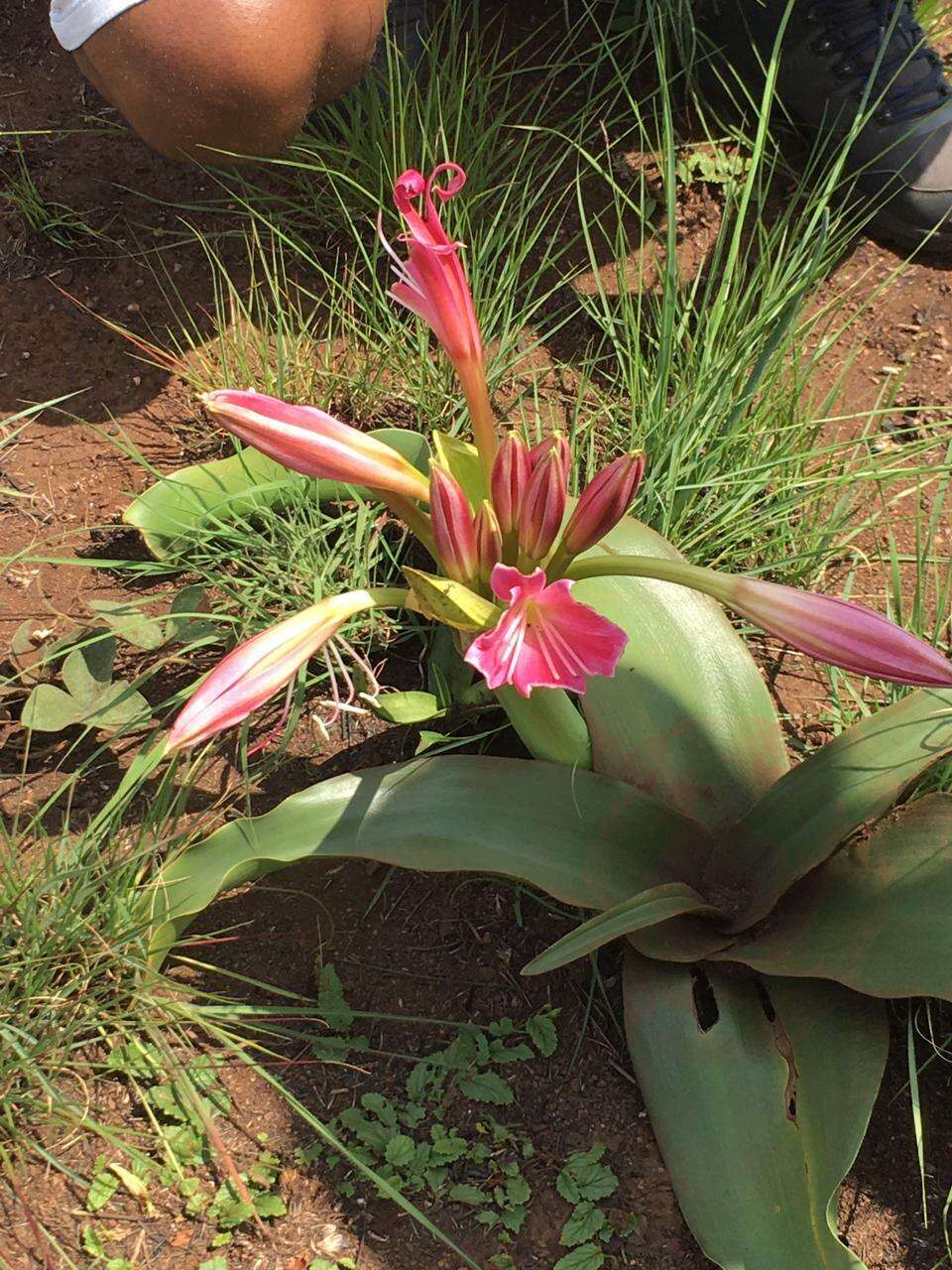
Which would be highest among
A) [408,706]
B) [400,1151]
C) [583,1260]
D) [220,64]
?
[220,64]

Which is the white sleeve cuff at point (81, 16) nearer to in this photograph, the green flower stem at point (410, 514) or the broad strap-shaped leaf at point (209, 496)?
the broad strap-shaped leaf at point (209, 496)

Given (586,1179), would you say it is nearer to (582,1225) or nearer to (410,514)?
(582,1225)

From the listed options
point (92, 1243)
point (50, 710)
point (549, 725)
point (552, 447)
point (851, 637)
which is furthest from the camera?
point (50, 710)

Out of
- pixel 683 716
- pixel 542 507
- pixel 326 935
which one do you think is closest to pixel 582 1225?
pixel 326 935

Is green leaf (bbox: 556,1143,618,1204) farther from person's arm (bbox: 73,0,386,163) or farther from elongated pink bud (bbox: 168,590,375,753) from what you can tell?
person's arm (bbox: 73,0,386,163)

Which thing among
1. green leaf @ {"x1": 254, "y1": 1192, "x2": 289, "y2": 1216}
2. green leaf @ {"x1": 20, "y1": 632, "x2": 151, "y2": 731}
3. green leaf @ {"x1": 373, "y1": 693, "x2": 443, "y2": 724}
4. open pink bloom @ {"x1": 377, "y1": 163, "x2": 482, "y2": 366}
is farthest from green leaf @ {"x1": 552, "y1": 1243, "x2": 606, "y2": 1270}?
open pink bloom @ {"x1": 377, "y1": 163, "x2": 482, "y2": 366}

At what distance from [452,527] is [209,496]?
2.09ft

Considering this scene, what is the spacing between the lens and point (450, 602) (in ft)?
3.98

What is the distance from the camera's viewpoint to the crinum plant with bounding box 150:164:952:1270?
1.11 m

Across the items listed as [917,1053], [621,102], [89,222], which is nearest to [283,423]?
[917,1053]

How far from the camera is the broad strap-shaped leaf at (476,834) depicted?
132 cm

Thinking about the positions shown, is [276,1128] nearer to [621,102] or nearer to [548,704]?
[548,704]

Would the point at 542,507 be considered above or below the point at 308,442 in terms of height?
below

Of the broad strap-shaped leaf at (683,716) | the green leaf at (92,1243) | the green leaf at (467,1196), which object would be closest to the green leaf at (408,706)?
the broad strap-shaped leaf at (683,716)
